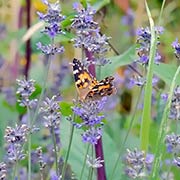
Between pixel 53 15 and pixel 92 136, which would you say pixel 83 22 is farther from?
pixel 92 136

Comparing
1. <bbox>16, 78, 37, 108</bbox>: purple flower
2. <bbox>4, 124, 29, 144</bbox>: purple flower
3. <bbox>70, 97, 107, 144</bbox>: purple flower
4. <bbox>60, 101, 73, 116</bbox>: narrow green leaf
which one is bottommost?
<bbox>4, 124, 29, 144</bbox>: purple flower

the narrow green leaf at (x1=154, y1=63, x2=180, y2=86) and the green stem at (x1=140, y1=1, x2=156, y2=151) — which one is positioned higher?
the narrow green leaf at (x1=154, y1=63, x2=180, y2=86)

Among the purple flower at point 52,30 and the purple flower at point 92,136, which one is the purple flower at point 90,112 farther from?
the purple flower at point 52,30

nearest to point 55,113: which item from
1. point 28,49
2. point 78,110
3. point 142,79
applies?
point 78,110

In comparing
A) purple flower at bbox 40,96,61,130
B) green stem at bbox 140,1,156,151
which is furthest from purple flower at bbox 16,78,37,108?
green stem at bbox 140,1,156,151

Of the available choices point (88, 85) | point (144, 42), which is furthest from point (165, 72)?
point (88, 85)

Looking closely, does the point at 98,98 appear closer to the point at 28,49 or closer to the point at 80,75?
the point at 80,75

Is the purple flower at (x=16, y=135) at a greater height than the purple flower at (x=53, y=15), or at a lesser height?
lesser

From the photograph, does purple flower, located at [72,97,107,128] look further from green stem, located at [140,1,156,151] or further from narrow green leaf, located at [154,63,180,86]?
narrow green leaf, located at [154,63,180,86]

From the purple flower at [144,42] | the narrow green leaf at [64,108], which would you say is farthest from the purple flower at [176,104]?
the narrow green leaf at [64,108]

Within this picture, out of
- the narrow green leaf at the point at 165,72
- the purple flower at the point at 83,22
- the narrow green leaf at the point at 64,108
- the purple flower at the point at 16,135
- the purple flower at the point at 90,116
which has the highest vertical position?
the purple flower at the point at 83,22
